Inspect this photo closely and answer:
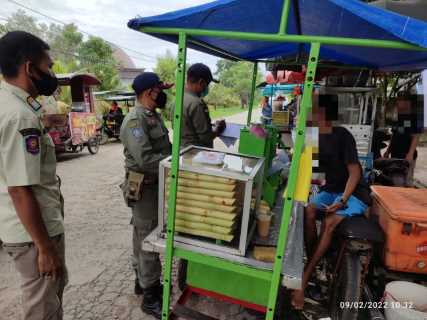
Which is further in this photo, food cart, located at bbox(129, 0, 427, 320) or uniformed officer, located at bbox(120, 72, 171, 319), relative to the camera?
uniformed officer, located at bbox(120, 72, 171, 319)

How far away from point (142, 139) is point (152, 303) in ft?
4.77

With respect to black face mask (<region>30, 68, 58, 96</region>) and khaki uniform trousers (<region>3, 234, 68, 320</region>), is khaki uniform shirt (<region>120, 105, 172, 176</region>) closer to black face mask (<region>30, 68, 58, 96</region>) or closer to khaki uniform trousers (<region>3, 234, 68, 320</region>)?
black face mask (<region>30, 68, 58, 96</region>)

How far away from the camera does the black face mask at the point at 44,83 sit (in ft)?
5.62

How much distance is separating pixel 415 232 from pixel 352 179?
2.00ft

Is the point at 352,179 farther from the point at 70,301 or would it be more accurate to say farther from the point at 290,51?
the point at 70,301

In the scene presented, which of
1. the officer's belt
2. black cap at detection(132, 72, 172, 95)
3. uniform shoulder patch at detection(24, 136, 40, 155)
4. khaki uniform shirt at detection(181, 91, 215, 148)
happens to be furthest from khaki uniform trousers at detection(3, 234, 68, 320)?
khaki uniform shirt at detection(181, 91, 215, 148)

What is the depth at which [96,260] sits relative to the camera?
3.52m

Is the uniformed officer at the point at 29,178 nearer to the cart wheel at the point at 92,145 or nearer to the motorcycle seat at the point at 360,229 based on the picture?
the motorcycle seat at the point at 360,229

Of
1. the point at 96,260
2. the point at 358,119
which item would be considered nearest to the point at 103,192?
the point at 96,260

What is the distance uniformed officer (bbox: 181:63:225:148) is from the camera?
9.77 ft

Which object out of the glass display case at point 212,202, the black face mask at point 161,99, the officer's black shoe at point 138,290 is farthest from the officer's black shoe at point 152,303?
the black face mask at point 161,99

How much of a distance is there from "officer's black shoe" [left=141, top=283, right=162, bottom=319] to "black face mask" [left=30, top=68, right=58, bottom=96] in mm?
1833

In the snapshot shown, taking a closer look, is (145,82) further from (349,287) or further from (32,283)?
(349,287)
